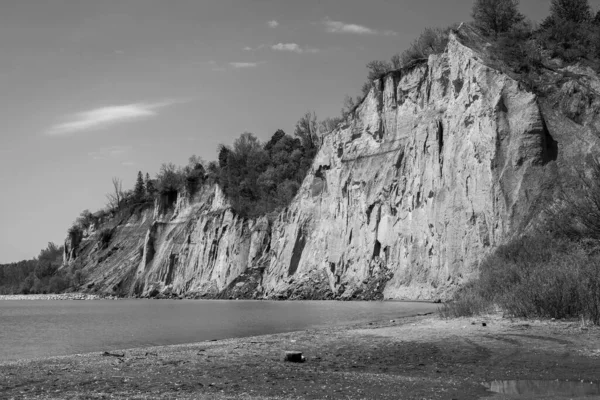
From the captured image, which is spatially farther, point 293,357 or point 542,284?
point 542,284

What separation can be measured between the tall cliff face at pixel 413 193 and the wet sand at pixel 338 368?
23940 mm

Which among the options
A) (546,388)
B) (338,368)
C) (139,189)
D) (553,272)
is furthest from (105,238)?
(546,388)

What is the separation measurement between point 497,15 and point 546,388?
46.2 meters

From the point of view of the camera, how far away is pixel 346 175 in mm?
59375

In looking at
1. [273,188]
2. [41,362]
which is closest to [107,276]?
[273,188]

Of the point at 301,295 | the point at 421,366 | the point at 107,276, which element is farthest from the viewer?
the point at 107,276

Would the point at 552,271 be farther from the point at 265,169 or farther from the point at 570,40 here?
the point at 265,169

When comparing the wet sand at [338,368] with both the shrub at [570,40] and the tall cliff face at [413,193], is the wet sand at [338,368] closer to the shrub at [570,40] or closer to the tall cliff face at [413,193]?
the tall cliff face at [413,193]

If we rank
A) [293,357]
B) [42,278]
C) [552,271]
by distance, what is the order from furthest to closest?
[42,278] → [552,271] → [293,357]

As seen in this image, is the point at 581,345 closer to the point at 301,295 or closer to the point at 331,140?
the point at 301,295

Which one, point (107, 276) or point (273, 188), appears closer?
point (273, 188)

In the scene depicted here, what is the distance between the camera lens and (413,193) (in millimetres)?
49500

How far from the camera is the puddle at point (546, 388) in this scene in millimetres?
9227

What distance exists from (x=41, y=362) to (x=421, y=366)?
8.50 metres
